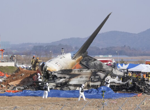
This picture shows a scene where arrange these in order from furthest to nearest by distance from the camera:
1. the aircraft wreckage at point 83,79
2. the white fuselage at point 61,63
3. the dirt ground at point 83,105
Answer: the white fuselage at point 61,63
the aircraft wreckage at point 83,79
the dirt ground at point 83,105

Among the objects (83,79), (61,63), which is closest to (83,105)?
(83,79)

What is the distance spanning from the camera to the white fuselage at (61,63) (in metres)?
32.9

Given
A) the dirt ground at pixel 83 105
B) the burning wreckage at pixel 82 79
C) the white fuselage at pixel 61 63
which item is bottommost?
the dirt ground at pixel 83 105

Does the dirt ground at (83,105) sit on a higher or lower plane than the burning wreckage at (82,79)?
lower

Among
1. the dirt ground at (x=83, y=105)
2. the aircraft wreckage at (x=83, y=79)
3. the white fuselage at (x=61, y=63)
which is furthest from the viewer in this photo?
the white fuselage at (x=61, y=63)

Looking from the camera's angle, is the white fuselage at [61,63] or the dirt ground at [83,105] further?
the white fuselage at [61,63]

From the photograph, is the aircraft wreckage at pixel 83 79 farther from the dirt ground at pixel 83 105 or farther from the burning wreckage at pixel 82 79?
the dirt ground at pixel 83 105

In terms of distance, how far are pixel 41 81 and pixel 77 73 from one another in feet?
11.9

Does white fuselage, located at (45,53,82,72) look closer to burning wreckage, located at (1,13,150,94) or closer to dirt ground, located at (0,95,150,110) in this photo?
burning wreckage, located at (1,13,150,94)

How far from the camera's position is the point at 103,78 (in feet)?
105

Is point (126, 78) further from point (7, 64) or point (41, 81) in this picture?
point (7, 64)

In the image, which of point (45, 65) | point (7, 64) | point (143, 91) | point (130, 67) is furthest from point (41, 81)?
point (7, 64)

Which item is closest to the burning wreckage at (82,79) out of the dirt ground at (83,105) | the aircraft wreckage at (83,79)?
the aircraft wreckage at (83,79)

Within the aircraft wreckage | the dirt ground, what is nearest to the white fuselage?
the aircraft wreckage
